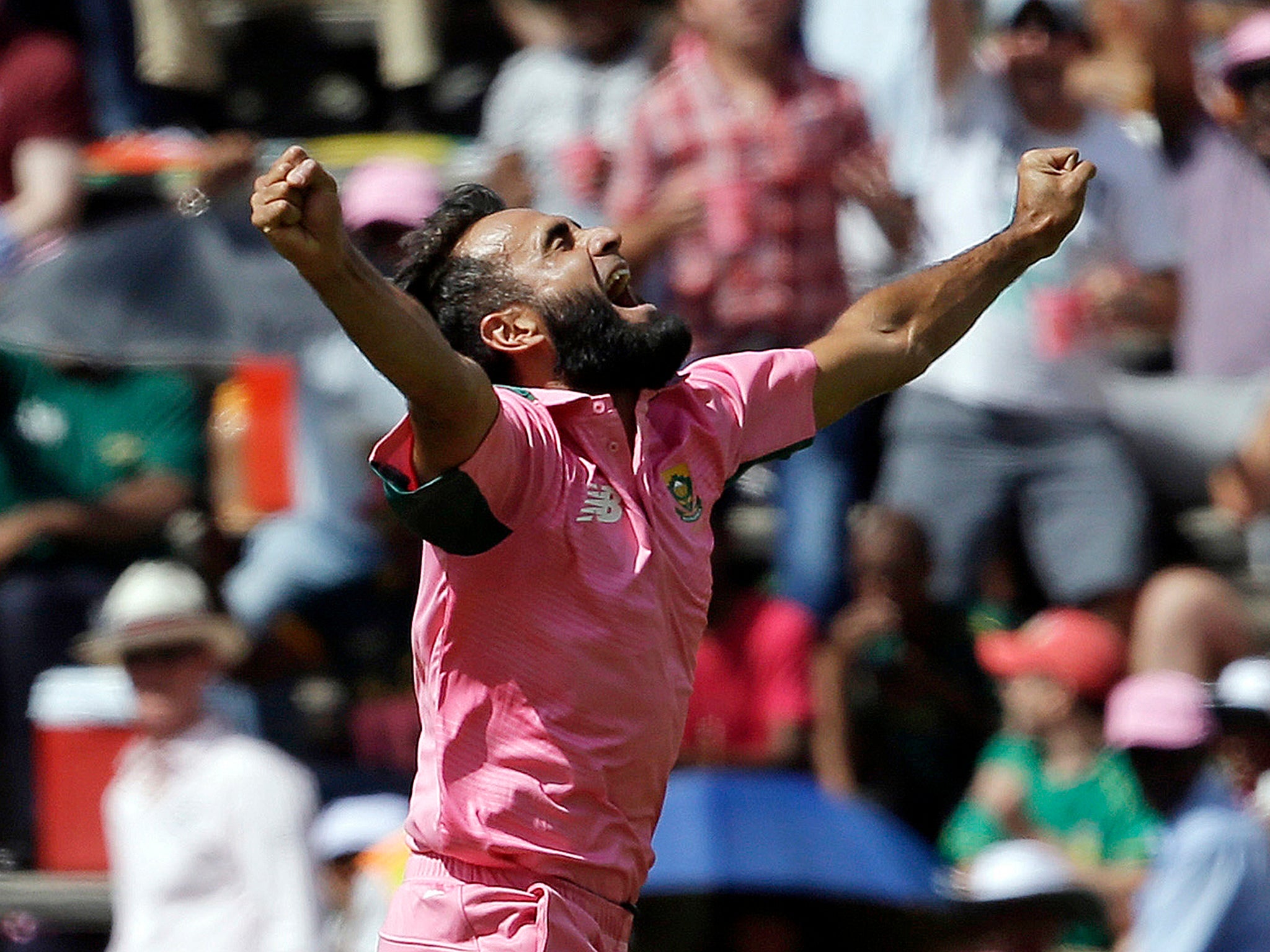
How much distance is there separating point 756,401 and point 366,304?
34.1 inches

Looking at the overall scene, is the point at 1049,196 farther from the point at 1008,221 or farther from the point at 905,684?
the point at 1008,221

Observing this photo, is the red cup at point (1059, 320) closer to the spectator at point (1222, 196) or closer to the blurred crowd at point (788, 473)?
the blurred crowd at point (788, 473)

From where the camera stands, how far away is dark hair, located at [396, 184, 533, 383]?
3.24m

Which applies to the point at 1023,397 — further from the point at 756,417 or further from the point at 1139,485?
the point at 756,417

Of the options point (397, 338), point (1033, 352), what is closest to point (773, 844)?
point (1033, 352)

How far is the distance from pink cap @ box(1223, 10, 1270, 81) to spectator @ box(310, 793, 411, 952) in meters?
2.87

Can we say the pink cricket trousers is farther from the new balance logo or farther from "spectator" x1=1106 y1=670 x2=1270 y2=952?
"spectator" x1=1106 y1=670 x2=1270 y2=952

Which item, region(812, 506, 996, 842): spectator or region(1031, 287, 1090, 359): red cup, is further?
region(1031, 287, 1090, 359): red cup

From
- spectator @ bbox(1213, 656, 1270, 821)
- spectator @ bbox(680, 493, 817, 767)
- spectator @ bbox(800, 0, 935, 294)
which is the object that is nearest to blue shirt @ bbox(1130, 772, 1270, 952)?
spectator @ bbox(1213, 656, 1270, 821)

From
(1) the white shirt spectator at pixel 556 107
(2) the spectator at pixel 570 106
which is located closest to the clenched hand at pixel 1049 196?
(2) the spectator at pixel 570 106

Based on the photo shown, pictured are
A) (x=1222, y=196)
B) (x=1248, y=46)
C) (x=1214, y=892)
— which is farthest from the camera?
(x=1222, y=196)

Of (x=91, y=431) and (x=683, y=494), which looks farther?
(x=91, y=431)

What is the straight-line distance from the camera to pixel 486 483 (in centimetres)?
295

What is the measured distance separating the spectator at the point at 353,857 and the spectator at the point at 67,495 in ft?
3.14
